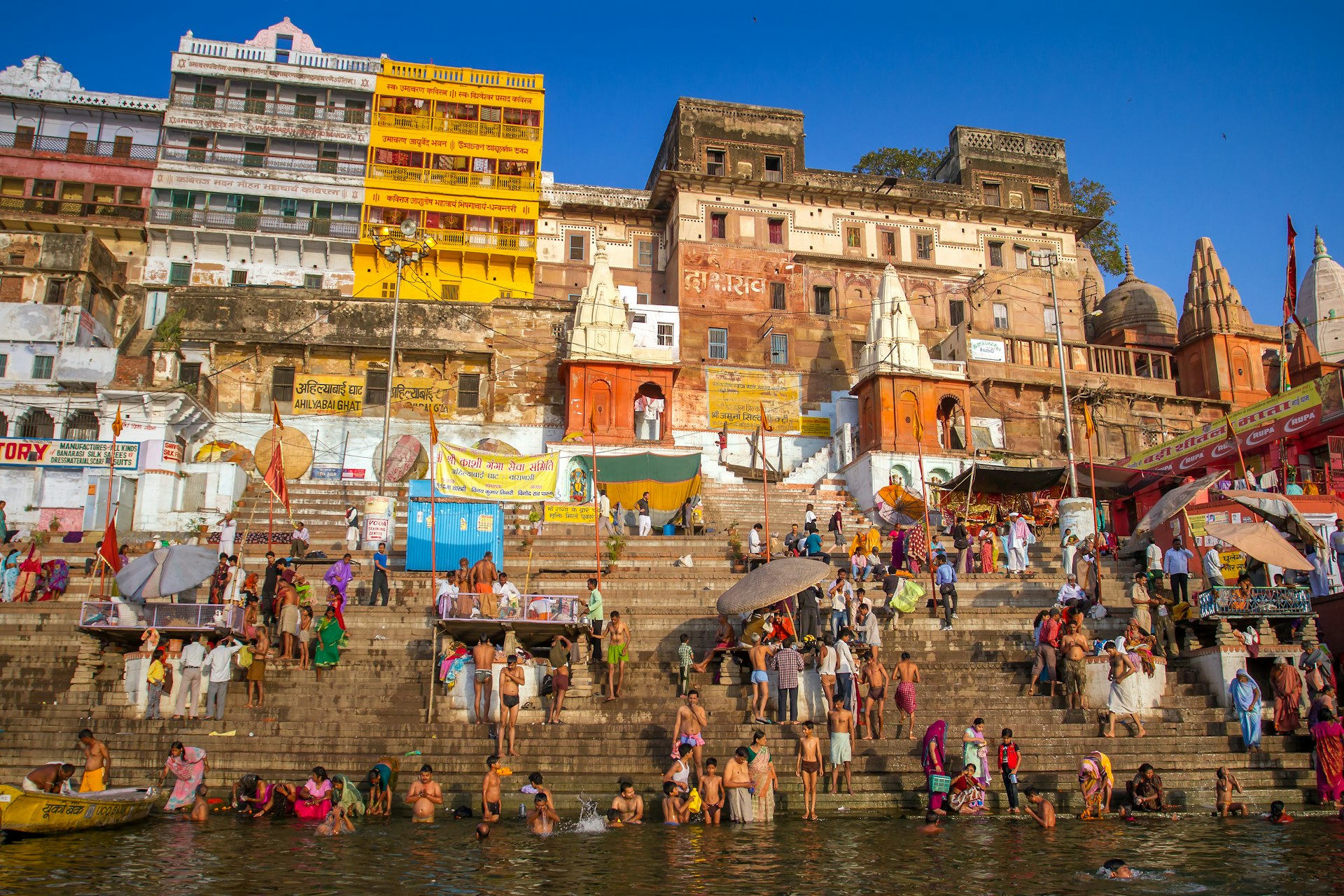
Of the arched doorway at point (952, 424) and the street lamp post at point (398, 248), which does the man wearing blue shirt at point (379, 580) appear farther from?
the arched doorway at point (952, 424)

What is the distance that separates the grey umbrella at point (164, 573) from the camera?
14.9 meters

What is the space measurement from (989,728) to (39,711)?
12.2m

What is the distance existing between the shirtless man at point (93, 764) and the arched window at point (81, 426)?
54.9 feet

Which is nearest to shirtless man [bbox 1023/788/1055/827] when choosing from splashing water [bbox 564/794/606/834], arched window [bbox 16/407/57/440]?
splashing water [bbox 564/794/606/834]

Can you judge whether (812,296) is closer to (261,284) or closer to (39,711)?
(261,284)

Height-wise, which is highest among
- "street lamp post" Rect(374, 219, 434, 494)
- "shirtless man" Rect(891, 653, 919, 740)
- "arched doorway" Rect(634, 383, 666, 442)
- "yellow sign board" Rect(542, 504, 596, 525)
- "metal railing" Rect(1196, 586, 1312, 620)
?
"street lamp post" Rect(374, 219, 434, 494)

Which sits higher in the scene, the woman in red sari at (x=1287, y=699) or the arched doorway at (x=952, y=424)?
the arched doorway at (x=952, y=424)

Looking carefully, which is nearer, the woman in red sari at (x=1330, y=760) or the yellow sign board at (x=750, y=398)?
the woman in red sari at (x=1330, y=760)

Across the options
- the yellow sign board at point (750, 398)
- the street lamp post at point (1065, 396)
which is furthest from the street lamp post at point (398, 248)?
the street lamp post at point (1065, 396)

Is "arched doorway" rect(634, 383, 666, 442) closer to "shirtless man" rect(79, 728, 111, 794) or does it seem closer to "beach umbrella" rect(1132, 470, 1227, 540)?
"beach umbrella" rect(1132, 470, 1227, 540)

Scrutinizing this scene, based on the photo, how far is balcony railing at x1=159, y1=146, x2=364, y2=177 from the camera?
37094 mm

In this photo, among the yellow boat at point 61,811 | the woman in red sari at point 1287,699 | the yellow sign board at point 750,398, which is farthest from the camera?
the yellow sign board at point 750,398

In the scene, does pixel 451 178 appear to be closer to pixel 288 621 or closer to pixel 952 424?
pixel 952 424

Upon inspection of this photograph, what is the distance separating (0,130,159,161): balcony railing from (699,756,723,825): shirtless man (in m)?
34.4
